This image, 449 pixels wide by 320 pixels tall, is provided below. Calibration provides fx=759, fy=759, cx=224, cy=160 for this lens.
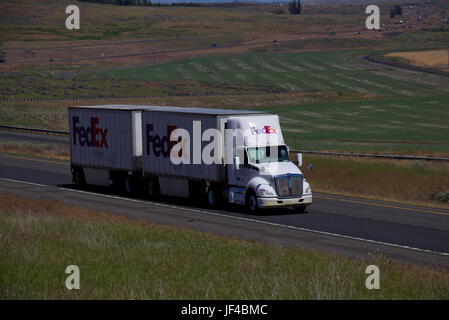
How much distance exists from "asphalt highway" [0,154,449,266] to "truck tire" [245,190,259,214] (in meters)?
0.35

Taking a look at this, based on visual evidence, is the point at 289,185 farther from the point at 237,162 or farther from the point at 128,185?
the point at 128,185

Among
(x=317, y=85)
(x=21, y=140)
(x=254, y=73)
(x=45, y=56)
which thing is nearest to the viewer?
Result: (x=21, y=140)

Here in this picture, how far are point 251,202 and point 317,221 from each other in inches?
120

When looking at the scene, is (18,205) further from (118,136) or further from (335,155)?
(335,155)

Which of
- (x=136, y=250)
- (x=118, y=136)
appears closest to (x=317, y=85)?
(x=118, y=136)

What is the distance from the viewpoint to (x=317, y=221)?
29562 millimetres

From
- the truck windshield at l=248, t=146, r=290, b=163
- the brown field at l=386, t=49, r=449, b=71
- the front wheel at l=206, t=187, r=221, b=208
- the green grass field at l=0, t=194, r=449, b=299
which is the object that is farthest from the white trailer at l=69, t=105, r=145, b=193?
the brown field at l=386, t=49, r=449, b=71

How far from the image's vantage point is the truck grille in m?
30.3

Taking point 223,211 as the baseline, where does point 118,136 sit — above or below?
above

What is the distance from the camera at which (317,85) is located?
124 meters

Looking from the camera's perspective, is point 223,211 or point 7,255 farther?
point 223,211

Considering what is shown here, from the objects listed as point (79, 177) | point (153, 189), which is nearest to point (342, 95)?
point (79, 177)

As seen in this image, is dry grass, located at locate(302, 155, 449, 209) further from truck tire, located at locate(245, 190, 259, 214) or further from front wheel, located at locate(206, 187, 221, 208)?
truck tire, located at locate(245, 190, 259, 214)

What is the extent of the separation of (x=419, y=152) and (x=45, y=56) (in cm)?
11349
